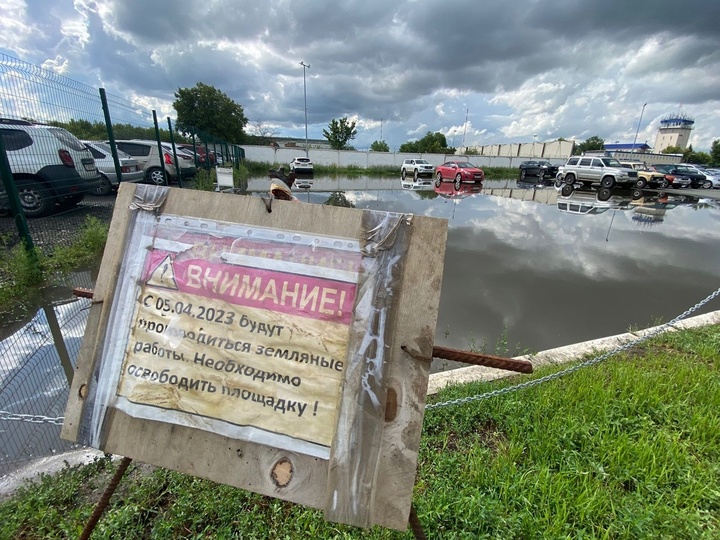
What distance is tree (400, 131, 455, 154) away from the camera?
67.9 m

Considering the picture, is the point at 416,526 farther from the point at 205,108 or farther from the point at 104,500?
the point at 205,108

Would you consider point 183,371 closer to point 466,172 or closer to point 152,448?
point 152,448

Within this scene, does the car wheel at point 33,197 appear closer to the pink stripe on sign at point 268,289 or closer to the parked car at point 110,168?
the parked car at point 110,168

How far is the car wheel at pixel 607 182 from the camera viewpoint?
62.4 feet

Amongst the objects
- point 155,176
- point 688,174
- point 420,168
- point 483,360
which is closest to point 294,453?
point 483,360

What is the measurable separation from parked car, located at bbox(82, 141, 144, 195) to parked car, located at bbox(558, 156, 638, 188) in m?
21.8

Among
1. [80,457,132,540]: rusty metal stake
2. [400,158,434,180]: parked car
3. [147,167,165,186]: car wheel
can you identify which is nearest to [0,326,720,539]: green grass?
[80,457,132,540]: rusty metal stake

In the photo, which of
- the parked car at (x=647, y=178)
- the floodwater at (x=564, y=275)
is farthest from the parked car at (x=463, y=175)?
the floodwater at (x=564, y=275)

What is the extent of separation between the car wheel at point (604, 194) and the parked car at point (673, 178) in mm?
5111

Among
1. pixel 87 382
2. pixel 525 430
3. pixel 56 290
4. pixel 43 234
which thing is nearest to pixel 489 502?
pixel 525 430

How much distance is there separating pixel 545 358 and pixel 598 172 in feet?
68.9

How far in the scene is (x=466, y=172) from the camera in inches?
857

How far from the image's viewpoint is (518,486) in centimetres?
181

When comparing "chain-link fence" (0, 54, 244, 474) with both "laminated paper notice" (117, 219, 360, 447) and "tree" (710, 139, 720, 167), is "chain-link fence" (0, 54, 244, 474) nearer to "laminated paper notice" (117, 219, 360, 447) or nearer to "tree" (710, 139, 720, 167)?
"laminated paper notice" (117, 219, 360, 447)
